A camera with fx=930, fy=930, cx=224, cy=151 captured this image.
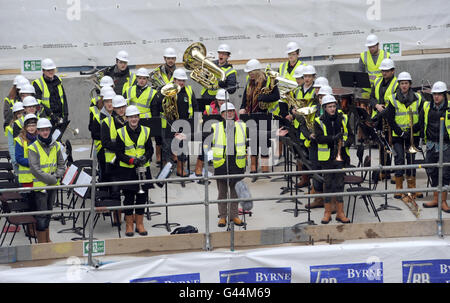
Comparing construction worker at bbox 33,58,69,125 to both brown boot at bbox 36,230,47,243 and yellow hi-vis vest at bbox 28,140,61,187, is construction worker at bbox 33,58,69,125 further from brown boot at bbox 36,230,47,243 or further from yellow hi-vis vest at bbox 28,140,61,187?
brown boot at bbox 36,230,47,243

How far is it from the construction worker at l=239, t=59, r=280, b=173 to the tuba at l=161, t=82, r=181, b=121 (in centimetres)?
130

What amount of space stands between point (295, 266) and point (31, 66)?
9578 mm

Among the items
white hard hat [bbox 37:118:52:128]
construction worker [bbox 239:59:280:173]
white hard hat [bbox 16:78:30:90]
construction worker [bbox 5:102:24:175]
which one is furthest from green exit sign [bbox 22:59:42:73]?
white hard hat [bbox 37:118:52:128]

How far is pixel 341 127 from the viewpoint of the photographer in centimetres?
1568

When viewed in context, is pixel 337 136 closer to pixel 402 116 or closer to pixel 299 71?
pixel 402 116

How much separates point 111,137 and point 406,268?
539 cm

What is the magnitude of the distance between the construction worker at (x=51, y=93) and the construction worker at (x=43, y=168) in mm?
2974

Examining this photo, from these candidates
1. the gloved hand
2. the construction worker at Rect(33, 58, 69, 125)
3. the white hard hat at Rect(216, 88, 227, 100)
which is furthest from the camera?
the construction worker at Rect(33, 58, 69, 125)

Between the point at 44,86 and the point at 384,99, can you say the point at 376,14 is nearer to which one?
the point at 384,99

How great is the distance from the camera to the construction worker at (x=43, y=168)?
14742 millimetres

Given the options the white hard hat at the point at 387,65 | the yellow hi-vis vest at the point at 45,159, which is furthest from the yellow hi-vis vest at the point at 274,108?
the yellow hi-vis vest at the point at 45,159

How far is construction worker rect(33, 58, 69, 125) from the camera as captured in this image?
17.9m

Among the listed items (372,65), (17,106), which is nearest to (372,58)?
(372,65)

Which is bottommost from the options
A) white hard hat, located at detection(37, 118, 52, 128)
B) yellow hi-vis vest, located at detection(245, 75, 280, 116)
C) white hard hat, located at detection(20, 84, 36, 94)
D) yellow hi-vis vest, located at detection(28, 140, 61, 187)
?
yellow hi-vis vest, located at detection(28, 140, 61, 187)
